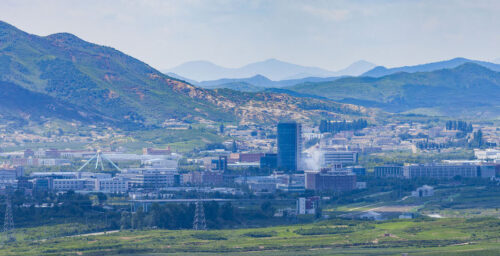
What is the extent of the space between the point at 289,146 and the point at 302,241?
6298 cm

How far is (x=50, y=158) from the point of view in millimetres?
159500

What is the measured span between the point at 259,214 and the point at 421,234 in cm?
1552

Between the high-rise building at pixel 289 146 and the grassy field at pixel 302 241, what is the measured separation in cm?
5294

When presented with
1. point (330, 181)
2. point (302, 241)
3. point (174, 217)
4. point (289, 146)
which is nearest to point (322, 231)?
point (302, 241)

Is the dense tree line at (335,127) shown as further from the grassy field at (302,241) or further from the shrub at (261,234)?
the shrub at (261,234)

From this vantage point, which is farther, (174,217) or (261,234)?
(174,217)

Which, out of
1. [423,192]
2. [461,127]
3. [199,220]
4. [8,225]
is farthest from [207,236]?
[461,127]

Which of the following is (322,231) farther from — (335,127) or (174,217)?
(335,127)

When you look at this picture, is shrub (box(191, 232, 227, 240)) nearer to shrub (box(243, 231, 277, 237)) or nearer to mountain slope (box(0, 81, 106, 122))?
shrub (box(243, 231, 277, 237))

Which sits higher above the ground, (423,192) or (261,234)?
(423,192)

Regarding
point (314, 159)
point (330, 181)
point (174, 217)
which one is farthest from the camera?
point (314, 159)

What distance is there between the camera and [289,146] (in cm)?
14700

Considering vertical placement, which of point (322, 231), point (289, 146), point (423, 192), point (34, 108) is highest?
point (34, 108)

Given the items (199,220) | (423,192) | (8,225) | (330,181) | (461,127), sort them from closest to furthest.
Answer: (8,225) → (199,220) → (423,192) → (330,181) → (461,127)
